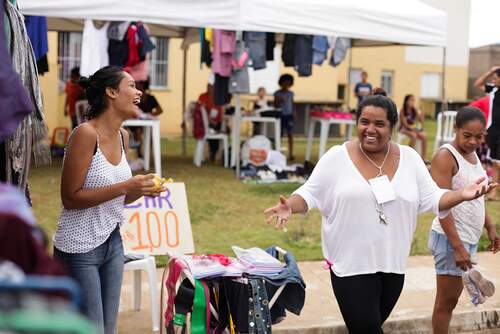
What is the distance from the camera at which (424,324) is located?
6113mm

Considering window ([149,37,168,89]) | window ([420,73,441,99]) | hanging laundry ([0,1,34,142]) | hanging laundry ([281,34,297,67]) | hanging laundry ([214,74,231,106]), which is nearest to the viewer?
hanging laundry ([0,1,34,142])

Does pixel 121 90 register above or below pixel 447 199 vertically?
above

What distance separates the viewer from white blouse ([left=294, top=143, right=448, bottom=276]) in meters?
4.08

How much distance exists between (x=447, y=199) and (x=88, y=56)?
7887mm

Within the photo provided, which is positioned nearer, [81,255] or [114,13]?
[81,255]

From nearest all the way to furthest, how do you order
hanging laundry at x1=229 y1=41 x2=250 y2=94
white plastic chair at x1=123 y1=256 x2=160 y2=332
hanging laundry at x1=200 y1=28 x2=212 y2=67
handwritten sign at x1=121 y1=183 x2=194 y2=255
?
white plastic chair at x1=123 y1=256 x2=160 y2=332, handwritten sign at x1=121 y1=183 x2=194 y2=255, hanging laundry at x1=229 y1=41 x2=250 y2=94, hanging laundry at x1=200 y1=28 x2=212 y2=67

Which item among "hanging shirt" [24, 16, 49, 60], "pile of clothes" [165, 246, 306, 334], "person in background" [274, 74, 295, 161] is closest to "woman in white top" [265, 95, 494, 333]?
"pile of clothes" [165, 246, 306, 334]

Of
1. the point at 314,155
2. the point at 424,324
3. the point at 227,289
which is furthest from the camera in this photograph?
the point at 314,155

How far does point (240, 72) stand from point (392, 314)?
7.33 metres

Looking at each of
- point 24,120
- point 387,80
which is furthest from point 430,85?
point 24,120

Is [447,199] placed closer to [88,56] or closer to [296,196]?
[296,196]

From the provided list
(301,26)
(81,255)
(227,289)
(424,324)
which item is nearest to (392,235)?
(227,289)

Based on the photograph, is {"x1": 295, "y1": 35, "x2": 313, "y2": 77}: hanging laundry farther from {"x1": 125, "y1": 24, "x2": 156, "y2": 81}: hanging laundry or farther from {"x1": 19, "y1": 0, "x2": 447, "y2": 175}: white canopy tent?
{"x1": 125, "y1": 24, "x2": 156, "y2": 81}: hanging laundry

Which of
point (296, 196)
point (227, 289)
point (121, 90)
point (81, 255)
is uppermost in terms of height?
point (121, 90)
